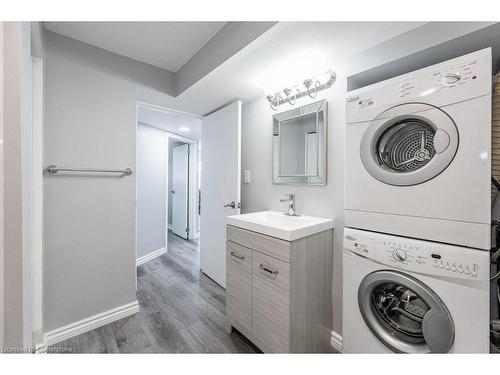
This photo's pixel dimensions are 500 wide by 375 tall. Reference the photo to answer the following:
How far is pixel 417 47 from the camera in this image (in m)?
1.13

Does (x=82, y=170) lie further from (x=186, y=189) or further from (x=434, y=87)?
(x=186, y=189)

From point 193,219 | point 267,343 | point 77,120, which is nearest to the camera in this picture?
point 267,343

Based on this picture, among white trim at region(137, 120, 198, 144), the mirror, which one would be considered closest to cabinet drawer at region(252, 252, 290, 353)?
the mirror

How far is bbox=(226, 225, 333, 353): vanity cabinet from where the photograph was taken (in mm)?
1171

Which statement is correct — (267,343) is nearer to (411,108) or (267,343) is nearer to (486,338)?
(486,338)

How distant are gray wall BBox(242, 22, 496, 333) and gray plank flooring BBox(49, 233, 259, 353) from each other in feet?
2.94

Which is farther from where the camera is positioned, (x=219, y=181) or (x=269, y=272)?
(x=219, y=181)

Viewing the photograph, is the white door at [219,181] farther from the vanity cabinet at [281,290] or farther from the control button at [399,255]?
the control button at [399,255]

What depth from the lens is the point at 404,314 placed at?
107 cm

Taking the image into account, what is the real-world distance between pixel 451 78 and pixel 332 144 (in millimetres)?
681

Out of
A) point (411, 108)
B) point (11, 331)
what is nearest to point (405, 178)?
point (411, 108)

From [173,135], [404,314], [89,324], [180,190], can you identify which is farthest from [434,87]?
[180,190]
